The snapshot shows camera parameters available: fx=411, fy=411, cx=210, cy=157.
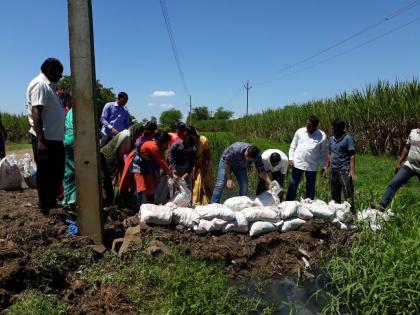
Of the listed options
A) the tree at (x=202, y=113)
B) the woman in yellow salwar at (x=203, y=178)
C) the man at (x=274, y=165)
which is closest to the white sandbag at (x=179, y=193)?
the woman in yellow salwar at (x=203, y=178)

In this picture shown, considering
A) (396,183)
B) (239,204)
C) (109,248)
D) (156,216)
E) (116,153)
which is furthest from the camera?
(116,153)

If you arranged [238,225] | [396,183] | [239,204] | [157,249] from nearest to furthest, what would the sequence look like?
1. [157,249]
2. [238,225]
3. [239,204]
4. [396,183]

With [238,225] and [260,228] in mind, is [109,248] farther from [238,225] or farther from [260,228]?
[260,228]

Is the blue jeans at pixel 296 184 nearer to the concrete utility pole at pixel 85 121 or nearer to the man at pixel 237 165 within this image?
the man at pixel 237 165

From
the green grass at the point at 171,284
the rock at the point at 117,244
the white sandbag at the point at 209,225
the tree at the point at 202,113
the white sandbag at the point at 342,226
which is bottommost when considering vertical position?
the green grass at the point at 171,284

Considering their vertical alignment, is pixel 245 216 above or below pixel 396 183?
below

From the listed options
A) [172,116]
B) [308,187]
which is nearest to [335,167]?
[308,187]

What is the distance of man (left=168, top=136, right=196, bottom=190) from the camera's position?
20.0 ft

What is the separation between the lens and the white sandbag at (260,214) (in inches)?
193

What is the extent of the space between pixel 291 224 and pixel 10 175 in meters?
4.59

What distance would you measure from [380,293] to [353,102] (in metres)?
13.0

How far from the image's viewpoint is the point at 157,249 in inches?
161

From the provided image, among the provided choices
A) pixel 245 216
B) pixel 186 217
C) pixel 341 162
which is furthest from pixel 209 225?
pixel 341 162

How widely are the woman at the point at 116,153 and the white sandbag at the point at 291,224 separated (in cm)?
246
